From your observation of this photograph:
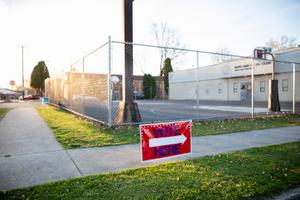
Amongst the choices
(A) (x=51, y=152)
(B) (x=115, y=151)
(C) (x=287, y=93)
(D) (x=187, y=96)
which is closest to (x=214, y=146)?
(B) (x=115, y=151)

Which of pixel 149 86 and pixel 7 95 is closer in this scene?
pixel 149 86

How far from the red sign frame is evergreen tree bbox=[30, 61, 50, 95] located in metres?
60.1

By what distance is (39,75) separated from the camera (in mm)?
58594

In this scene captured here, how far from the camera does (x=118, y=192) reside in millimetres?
3275

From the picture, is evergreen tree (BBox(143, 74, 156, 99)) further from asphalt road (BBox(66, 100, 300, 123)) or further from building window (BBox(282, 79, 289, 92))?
asphalt road (BBox(66, 100, 300, 123))

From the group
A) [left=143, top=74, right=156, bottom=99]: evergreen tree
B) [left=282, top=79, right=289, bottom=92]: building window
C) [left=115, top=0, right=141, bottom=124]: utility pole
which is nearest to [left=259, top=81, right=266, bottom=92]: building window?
[left=282, top=79, right=289, bottom=92]: building window

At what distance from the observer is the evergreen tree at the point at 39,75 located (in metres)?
58.6

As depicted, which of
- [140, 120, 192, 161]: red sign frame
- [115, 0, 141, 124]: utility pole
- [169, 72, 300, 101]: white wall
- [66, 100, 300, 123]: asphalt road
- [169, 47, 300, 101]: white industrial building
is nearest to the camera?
[140, 120, 192, 161]: red sign frame

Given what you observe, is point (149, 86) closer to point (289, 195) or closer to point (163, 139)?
point (163, 139)

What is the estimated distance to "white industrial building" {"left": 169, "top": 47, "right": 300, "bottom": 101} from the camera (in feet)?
92.6

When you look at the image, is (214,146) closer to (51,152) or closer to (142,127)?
(142,127)

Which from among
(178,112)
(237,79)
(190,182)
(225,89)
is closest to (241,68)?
(237,79)

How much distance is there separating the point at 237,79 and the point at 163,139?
33.6 metres

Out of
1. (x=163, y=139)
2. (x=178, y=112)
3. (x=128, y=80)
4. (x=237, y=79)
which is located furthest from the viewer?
(x=237, y=79)
